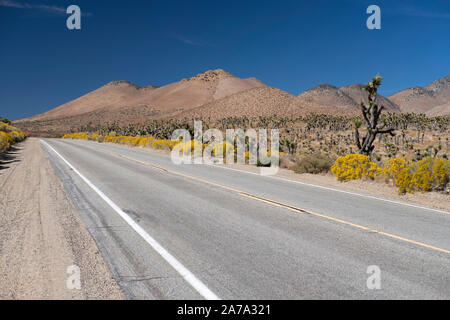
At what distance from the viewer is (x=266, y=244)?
19.0ft

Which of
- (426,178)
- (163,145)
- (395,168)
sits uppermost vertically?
(163,145)

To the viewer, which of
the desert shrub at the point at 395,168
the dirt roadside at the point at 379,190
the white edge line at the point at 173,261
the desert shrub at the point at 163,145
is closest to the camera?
the white edge line at the point at 173,261

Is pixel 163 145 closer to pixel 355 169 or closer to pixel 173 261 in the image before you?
pixel 355 169

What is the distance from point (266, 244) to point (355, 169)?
9.63 meters

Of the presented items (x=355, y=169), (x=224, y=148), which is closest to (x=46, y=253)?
(x=355, y=169)

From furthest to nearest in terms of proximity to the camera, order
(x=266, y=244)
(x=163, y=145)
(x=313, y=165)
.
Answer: (x=163, y=145)
(x=313, y=165)
(x=266, y=244)

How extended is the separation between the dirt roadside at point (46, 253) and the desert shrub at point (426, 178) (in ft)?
33.6

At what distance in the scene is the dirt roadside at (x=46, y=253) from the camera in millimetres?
4191

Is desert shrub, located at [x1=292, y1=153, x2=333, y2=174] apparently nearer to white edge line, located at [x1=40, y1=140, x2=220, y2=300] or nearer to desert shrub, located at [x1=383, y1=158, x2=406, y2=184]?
desert shrub, located at [x1=383, y1=158, x2=406, y2=184]

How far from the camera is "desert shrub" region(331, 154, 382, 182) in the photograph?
547 inches

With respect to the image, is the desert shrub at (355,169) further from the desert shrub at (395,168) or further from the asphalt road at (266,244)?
the asphalt road at (266,244)

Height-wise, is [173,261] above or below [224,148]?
below

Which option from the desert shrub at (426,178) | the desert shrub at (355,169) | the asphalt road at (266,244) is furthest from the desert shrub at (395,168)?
the asphalt road at (266,244)
